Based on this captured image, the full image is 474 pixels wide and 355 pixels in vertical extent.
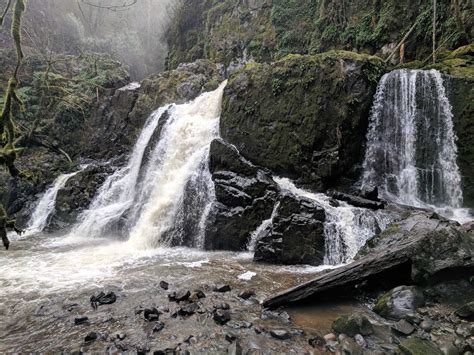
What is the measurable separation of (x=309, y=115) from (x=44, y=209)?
12267 millimetres

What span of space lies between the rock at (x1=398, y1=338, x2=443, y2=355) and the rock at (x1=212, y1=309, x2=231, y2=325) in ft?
8.19

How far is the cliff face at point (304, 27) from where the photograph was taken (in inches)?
544

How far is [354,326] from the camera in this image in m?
4.85

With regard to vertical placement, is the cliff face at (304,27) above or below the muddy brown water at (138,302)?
above

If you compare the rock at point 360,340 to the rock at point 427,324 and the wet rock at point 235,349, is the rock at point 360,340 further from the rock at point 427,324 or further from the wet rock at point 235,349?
the wet rock at point 235,349

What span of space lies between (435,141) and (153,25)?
1628 inches

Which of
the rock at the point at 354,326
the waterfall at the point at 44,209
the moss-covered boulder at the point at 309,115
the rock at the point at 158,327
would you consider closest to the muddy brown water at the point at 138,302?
the rock at the point at 158,327

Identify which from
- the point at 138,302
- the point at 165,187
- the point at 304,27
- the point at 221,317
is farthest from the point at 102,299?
the point at 304,27

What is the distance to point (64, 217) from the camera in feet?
47.1

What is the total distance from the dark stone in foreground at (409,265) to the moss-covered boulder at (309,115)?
5.42 m

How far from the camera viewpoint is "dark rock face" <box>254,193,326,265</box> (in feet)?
28.6

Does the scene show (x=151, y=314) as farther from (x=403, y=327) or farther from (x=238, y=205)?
(x=238, y=205)

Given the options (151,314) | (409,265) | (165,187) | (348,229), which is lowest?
(151,314)

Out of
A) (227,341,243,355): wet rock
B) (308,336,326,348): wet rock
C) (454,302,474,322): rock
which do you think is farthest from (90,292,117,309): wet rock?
(454,302,474,322): rock
